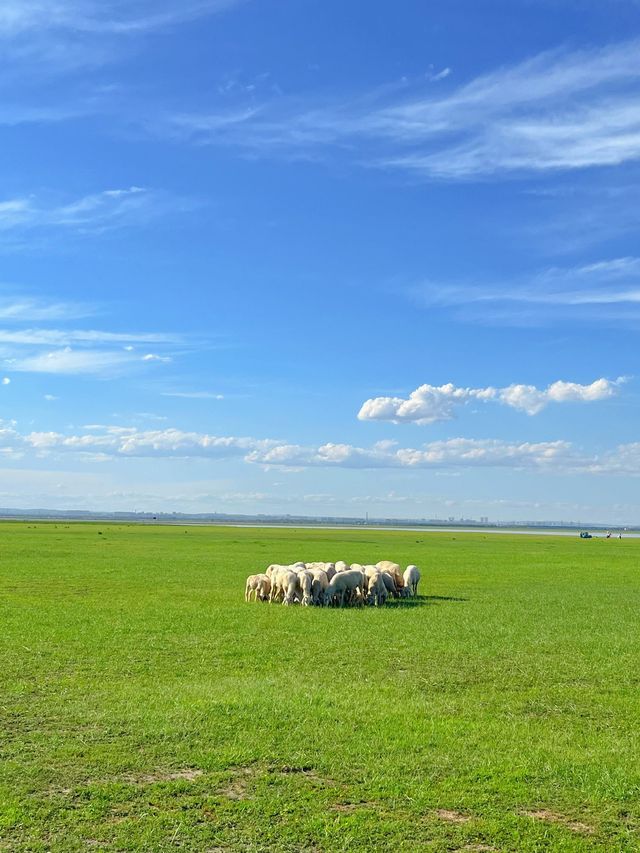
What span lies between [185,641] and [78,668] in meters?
3.37

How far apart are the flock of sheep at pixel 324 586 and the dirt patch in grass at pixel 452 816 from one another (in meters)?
16.3

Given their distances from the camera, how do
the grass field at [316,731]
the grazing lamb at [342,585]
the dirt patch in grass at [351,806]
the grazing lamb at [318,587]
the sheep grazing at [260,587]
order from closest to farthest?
the grass field at [316,731], the dirt patch in grass at [351,806], the grazing lamb at [342,585], the grazing lamb at [318,587], the sheep grazing at [260,587]

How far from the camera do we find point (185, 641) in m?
17.7

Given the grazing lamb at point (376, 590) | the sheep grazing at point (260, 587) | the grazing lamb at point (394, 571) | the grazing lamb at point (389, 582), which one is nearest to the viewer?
the grazing lamb at point (376, 590)

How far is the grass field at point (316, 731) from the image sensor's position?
7.89m

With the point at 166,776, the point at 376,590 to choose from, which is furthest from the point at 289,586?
the point at 166,776

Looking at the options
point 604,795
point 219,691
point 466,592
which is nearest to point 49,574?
point 466,592

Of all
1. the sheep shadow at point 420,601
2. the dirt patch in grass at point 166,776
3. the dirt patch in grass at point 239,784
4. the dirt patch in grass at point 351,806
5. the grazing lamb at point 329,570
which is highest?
the grazing lamb at point 329,570

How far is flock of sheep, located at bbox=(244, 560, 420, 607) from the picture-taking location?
24.8 meters

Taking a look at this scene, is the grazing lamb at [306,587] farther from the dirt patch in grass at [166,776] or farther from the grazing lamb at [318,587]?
the dirt patch in grass at [166,776]

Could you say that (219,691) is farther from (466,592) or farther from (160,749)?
(466,592)

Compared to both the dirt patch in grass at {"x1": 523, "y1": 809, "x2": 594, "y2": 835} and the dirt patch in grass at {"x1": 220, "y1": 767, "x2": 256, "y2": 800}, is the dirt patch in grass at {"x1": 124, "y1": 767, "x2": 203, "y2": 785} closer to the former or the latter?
the dirt patch in grass at {"x1": 220, "y1": 767, "x2": 256, "y2": 800}

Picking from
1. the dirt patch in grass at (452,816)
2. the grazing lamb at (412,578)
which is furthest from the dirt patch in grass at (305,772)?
the grazing lamb at (412,578)

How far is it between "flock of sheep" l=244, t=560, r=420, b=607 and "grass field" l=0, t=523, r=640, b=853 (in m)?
2.41
